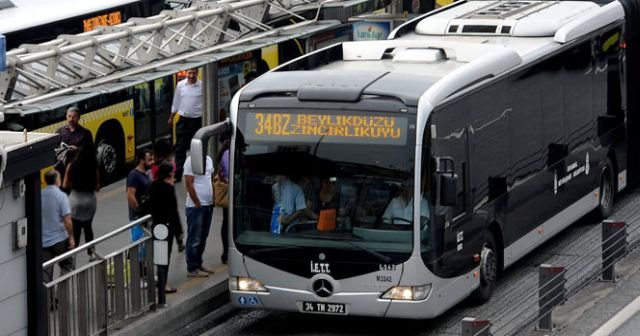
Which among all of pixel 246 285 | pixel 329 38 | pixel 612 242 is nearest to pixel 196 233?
pixel 246 285

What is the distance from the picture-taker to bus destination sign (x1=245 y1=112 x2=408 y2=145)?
15.6m

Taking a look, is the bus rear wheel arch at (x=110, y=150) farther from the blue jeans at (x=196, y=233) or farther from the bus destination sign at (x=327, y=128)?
the bus destination sign at (x=327, y=128)

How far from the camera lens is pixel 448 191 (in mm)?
15508

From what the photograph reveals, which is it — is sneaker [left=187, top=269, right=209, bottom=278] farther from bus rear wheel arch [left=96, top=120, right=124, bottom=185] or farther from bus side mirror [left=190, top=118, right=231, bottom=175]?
bus rear wheel arch [left=96, top=120, right=124, bottom=185]

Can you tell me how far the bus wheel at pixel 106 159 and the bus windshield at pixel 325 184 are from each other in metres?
7.74

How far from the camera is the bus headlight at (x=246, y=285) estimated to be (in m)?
16.1

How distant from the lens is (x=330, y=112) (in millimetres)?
A: 15758

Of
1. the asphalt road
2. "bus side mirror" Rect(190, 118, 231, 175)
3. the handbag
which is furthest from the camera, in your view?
the handbag

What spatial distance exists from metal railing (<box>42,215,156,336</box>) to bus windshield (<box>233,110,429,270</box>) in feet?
3.48

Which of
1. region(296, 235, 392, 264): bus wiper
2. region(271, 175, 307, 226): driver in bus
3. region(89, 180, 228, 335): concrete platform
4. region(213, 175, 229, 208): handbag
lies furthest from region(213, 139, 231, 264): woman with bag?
region(296, 235, 392, 264): bus wiper

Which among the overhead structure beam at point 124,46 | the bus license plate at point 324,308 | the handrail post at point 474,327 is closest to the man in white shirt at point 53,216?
the overhead structure beam at point 124,46

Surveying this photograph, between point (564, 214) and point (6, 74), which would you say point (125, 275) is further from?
point (564, 214)

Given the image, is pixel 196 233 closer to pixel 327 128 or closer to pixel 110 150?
pixel 327 128

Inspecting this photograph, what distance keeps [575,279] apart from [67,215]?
5944 mm
